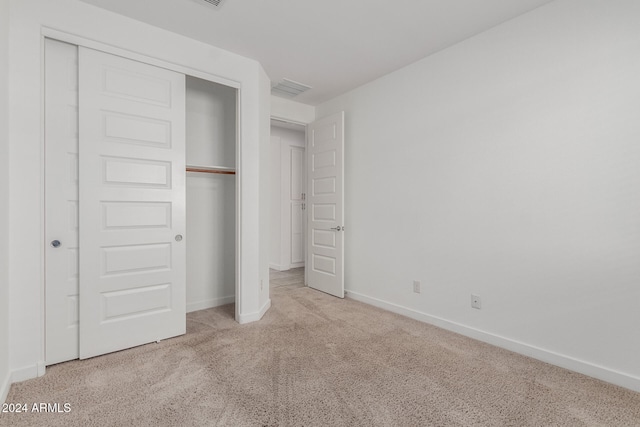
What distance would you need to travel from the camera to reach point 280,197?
5938 millimetres

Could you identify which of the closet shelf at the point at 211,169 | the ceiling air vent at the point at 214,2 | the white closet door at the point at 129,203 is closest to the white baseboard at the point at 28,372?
the white closet door at the point at 129,203

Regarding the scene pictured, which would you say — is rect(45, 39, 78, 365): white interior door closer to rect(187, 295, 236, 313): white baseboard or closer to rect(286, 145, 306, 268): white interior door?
rect(187, 295, 236, 313): white baseboard

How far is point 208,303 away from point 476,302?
286 centimetres

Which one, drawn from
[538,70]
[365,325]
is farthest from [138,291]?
[538,70]

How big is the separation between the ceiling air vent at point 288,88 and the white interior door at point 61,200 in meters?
2.04

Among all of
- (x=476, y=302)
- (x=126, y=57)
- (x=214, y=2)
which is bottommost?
(x=476, y=302)

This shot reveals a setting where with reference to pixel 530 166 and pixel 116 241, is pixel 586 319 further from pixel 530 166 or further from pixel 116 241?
pixel 116 241

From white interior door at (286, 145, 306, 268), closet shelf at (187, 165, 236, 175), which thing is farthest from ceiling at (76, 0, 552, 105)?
white interior door at (286, 145, 306, 268)

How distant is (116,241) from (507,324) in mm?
3281

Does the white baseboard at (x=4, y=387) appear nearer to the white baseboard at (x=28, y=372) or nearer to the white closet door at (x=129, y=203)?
the white baseboard at (x=28, y=372)

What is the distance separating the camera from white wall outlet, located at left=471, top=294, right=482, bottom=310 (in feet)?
8.94

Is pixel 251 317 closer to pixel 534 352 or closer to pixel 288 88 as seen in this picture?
pixel 534 352

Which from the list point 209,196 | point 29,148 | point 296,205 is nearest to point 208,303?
point 209,196

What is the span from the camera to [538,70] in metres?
2.36
